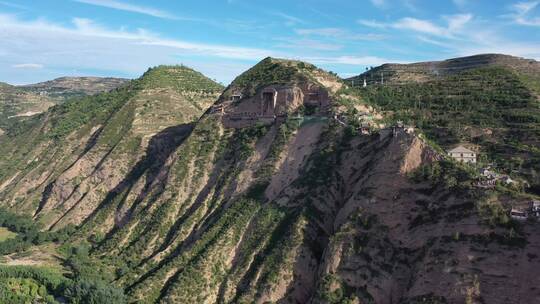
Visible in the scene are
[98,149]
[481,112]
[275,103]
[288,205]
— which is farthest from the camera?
[98,149]

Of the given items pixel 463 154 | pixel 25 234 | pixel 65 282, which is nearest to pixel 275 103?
pixel 463 154

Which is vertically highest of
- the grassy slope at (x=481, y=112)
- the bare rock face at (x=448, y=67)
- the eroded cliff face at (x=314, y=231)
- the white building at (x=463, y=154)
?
the bare rock face at (x=448, y=67)

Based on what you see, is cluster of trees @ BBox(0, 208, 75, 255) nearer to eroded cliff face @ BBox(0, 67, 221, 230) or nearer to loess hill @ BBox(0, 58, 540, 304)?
loess hill @ BBox(0, 58, 540, 304)

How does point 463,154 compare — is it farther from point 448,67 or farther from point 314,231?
point 448,67

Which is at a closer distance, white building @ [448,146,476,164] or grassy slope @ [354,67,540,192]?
white building @ [448,146,476,164]

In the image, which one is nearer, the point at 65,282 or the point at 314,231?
the point at 314,231

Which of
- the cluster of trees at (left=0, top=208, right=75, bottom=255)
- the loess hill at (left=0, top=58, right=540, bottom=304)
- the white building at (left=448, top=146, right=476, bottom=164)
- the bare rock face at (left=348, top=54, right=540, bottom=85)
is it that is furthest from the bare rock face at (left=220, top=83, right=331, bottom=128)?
the bare rock face at (left=348, top=54, right=540, bottom=85)

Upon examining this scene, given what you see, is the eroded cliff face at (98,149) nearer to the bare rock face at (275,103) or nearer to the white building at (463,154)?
the bare rock face at (275,103)

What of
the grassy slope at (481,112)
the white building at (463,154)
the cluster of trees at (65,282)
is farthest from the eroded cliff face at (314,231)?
the grassy slope at (481,112)
